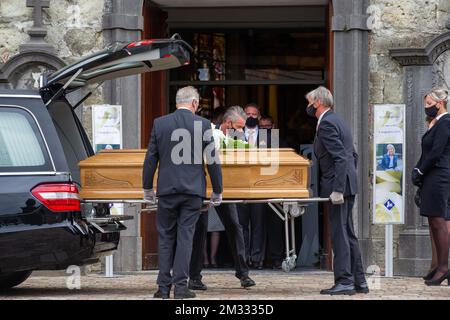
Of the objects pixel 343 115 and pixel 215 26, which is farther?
pixel 215 26

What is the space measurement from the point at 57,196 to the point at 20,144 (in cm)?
56

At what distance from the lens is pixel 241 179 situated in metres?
10.2

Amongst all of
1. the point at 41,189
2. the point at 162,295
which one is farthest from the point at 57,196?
the point at 162,295

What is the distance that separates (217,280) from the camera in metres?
12.5

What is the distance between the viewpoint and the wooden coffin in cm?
1012

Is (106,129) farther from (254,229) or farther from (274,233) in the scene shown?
(274,233)

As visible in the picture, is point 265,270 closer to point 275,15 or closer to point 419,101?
point 419,101

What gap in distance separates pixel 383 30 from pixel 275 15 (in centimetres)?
256

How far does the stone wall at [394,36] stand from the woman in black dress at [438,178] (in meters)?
1.76

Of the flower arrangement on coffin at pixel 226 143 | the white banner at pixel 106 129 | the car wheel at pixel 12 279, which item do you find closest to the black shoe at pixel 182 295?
the flower arrangement on coffin at pixel 226 143

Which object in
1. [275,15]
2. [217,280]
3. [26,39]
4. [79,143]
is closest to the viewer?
[79,143]

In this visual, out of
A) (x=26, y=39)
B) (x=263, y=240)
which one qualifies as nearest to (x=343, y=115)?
(x=263, y=240)

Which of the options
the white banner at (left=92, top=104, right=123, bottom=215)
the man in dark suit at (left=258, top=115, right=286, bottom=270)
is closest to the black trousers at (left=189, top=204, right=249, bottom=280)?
the white banner at (left=92, top=104, right=123, bottom=215)

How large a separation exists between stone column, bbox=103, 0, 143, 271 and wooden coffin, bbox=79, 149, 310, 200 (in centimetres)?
314
